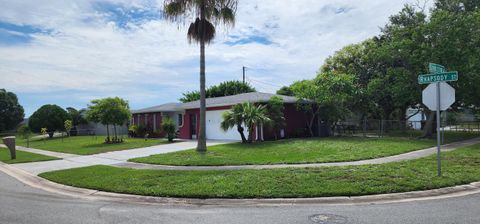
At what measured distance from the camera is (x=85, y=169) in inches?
507

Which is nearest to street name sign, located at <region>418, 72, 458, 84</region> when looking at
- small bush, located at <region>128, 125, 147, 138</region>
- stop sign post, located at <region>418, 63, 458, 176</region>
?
stop sign post, located at <region>418, 63, 458, 176</region>

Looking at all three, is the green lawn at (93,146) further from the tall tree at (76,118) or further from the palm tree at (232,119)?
the tall tree at (76,118)

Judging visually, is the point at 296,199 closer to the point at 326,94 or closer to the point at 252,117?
the point at 252,117

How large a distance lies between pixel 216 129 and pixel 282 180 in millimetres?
16660

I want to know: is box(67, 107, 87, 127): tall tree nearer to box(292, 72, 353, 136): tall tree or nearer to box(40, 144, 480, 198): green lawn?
box(292, 72, 353, 136): tall tree

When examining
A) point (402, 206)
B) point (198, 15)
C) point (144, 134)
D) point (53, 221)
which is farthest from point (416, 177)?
point (144, 134)

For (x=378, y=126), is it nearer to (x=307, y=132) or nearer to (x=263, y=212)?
(x=307, y=132)

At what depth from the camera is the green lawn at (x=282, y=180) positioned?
8.21 m

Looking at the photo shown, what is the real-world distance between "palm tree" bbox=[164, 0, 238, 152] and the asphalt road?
960 cm

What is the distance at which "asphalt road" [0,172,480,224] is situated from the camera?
6.30m

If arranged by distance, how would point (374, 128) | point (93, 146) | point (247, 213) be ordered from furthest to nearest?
1. point (374, 128)
2. point (93, 146)
3. point (247, 213)

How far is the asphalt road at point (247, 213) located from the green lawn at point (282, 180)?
2.67 feet

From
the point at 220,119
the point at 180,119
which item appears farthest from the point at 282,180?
the point at 180,119

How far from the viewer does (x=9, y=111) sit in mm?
57875
